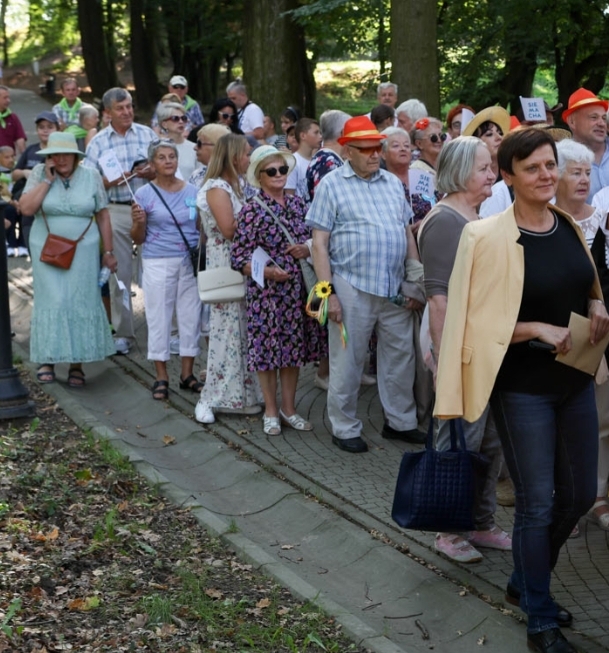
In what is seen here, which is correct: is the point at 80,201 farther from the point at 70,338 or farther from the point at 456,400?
the point at 456,400

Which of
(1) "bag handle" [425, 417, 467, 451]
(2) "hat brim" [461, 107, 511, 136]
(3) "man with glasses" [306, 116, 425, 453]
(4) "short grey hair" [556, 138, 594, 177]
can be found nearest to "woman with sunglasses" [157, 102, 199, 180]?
(3) "man with glasses" [306, 116, 425, 453]

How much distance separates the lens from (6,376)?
923 centimetres

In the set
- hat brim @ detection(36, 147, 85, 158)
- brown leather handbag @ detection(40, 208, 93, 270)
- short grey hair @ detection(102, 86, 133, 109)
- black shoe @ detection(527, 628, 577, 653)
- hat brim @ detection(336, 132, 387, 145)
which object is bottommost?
black shoe @ detection(527, 628, 577, 653)

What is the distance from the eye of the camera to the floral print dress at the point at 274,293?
28.0 feet

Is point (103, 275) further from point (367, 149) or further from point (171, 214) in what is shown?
point (367, 149)

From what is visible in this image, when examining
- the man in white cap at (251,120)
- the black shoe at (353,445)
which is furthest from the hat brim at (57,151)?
the man in white cap at (251,120)

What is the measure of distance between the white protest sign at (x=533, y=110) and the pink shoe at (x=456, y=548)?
13.3ft

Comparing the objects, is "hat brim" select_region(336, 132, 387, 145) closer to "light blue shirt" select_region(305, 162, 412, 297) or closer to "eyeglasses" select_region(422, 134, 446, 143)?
"light blue shirt" select_region(305, 162, 412, 297)

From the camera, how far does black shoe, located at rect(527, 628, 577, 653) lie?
201 inches

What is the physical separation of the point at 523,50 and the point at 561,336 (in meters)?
12.8

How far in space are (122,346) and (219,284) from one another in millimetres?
2669

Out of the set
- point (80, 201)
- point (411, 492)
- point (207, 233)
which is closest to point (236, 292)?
point (207, 233)

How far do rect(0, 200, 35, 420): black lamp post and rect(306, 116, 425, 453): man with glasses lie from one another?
2518 millimetres

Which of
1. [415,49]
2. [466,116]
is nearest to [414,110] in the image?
[466,116]
